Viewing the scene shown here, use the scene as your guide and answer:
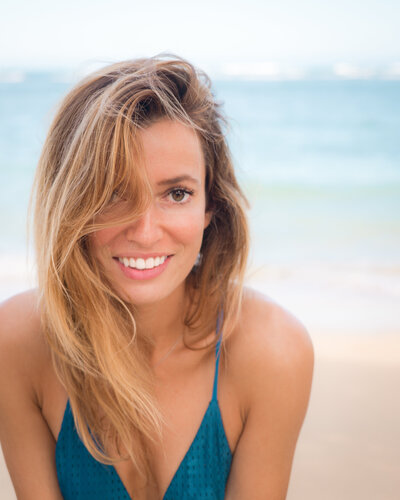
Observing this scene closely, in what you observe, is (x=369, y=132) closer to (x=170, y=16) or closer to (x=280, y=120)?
(x=280, y=120)

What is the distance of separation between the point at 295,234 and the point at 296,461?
15.9ft

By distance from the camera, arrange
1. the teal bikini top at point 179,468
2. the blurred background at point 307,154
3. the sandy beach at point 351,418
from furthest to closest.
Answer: the blurred background at point 307,154 → the sandy beach at point 351,418 → the teal bikini top at point 179,468

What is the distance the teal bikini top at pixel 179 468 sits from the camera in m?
2.00

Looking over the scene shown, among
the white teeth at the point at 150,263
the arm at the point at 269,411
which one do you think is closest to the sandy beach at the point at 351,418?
the arm at the point at 269,411

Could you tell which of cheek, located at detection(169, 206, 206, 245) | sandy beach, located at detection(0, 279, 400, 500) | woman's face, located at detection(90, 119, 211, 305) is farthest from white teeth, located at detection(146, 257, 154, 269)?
sandy beach, located at detection(0, 279, 400, 500)

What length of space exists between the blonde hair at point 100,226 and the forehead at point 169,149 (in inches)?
1.0

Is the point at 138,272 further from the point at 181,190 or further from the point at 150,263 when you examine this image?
the point at 181,190

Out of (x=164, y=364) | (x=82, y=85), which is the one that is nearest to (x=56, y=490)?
(x=164, y=364)

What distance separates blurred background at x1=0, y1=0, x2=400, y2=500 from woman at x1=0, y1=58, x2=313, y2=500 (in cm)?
25

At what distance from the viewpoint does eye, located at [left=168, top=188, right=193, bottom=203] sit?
5.87 feet

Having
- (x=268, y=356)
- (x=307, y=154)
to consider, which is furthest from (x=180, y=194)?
(x=307, y=154)

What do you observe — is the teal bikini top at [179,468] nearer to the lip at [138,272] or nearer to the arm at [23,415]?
the arm at [23,415]

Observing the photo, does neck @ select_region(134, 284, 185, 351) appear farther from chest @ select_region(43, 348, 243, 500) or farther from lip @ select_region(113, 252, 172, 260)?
lip @ select_region(113, 252, 172, 260)

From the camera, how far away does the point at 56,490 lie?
81.3 inches
